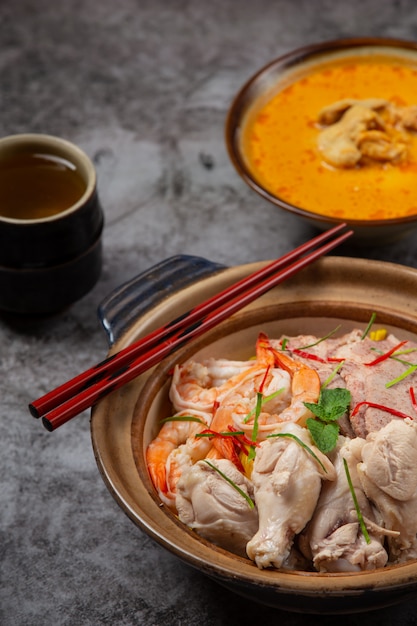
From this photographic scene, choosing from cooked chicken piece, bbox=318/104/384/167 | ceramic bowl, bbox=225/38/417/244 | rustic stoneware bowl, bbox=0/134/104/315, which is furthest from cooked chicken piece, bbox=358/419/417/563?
cooked chicken piece, bbox=318/104/384/167

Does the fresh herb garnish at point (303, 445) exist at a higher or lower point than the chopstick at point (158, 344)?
higher

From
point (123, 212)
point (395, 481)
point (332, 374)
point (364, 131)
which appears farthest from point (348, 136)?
point (395, 481)

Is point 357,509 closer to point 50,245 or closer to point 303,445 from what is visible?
point 303,445

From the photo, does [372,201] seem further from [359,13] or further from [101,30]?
[101,30]

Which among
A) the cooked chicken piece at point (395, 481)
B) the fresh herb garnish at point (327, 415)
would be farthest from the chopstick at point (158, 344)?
the cooked chicken piece at point (395, 481)

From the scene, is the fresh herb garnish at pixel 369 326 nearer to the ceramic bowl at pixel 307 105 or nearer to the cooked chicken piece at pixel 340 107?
the ceramic bowl at pixel 307 105

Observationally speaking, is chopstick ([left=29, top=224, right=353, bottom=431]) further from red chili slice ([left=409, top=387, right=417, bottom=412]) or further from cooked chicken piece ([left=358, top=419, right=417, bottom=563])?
cooked chicken piece ([left=358, top=419, right=417, bottom=563])
